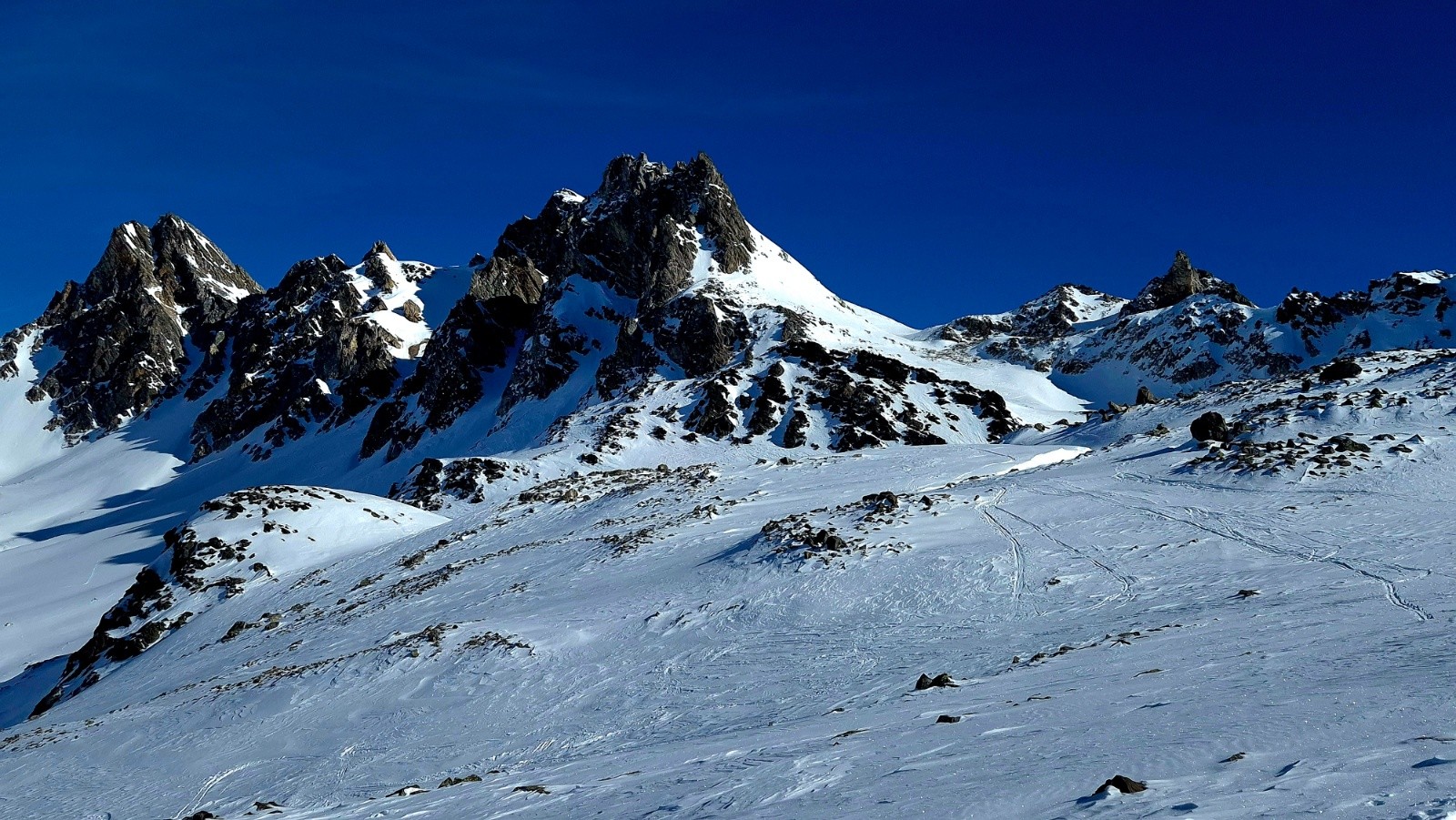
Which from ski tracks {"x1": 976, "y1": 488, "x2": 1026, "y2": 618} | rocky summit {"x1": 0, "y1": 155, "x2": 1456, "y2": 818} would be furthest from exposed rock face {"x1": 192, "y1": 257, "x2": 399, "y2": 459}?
ski tracks {"x1": 976, "y1": 488, "x2": 1026, "y2": 618}

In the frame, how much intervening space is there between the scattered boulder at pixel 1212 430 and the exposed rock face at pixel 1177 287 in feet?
262

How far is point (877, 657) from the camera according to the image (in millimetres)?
15102

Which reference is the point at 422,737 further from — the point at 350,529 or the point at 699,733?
the point at 350,529

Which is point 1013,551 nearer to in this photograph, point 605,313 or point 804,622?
point 804,622

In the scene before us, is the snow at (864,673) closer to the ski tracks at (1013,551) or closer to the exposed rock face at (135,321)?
the ski tracks at (1013,551)

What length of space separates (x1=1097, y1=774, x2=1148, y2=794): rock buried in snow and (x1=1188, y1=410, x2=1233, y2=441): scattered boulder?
25.7m

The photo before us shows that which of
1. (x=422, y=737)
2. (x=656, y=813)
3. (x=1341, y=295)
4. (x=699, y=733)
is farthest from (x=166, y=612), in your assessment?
(x=1341, y=295)

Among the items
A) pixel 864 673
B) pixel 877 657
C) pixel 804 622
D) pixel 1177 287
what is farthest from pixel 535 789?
pixel 1177 287

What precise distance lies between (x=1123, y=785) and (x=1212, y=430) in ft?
86.1

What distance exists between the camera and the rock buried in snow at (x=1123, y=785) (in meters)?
6.64

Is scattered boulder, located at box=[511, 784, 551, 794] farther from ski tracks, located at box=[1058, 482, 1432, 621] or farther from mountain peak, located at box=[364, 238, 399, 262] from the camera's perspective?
mountain peak, located at box=[364, 238, 399, 262]

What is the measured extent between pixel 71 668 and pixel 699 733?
33.0 m

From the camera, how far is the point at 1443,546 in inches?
633

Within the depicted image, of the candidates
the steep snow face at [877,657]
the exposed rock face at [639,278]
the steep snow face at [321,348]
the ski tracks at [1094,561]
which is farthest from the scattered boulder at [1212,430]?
the steep snow face at [321,348]
